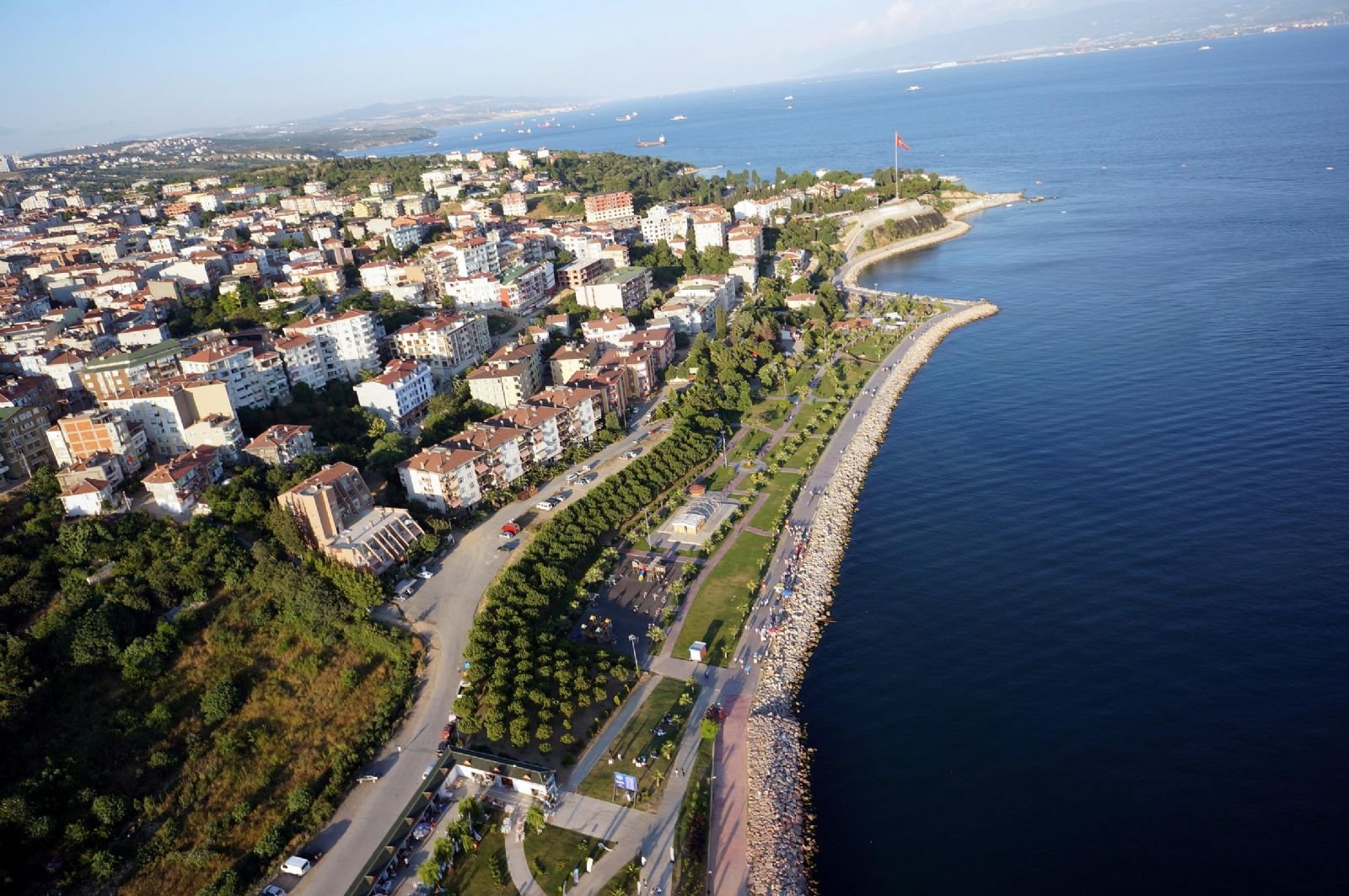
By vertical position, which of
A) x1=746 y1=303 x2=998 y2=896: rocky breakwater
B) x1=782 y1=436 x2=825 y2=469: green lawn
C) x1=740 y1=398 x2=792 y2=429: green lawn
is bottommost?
x1=746 y1=303 x2=998 y2=896: rocky breakwater

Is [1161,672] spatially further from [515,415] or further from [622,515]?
[515,415]

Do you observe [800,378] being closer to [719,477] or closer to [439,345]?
[719,477]

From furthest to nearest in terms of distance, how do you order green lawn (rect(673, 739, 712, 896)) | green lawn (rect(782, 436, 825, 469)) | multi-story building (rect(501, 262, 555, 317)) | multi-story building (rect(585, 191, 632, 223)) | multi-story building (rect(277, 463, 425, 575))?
multi-story building (rect(585, 191, 632, 223)) < multi-story building (rect(501, 262, 555, 317)) < green lawn (rect(782, 436, 825, 469)) < multi-story building (rect(277, 463, 425, 575)) < green lawn (rect(673, 739, 712, 896))

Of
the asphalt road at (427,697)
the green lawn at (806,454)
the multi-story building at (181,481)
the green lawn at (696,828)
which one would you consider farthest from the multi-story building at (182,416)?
the green lawn at (696,828)

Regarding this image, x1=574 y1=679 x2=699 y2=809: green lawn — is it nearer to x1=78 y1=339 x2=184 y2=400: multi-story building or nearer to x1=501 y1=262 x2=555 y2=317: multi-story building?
x1=78 y1=339 x2=184 y2=400: multi-story building

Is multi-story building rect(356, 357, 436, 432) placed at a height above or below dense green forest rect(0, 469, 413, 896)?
above

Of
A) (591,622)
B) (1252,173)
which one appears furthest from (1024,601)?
(1252,173)

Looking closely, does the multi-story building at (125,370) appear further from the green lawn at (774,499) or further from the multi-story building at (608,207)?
the multi-story building at (608,207)

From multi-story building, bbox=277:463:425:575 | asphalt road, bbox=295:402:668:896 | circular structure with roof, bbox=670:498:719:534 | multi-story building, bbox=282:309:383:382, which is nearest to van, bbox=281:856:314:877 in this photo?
asphalt road, bbox=295:402:668:896
